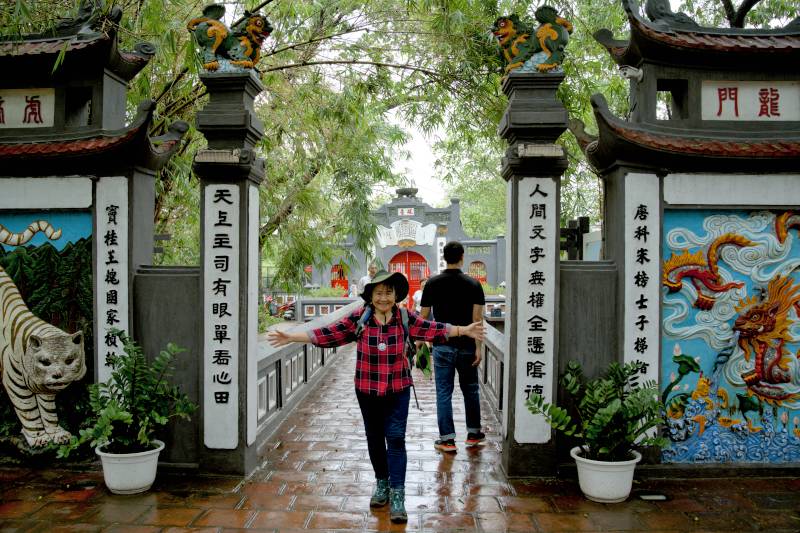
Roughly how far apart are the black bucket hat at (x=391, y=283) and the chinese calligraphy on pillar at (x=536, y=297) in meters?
1.05

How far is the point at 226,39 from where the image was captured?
14.4 ft

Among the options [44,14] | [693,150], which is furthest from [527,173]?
[44,14]

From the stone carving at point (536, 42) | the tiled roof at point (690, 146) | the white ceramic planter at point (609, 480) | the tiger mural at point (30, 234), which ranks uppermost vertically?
the stone carving at point (536, 42)

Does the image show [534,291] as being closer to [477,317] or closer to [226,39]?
[477,317]

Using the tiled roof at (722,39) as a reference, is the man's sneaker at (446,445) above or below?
below

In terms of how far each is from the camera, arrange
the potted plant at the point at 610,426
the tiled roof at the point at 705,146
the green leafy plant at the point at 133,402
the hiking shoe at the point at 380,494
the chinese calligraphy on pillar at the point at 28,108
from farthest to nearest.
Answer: the chinese calligraphy on pillar at the point at 28,108, the tiled roof at the point at 705,146, the green leafy plant at the point at 133,402, the potted plant at the point at 610,426, the hiking shoe at the point at 380,494

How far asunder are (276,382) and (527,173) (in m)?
3.13

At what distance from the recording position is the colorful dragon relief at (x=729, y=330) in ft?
14.3

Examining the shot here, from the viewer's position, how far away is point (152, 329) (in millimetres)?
4508

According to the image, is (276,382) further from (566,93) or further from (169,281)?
(566,93)

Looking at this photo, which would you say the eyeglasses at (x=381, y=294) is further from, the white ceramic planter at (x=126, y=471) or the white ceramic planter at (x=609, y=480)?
the white ceramic planter at (x=126, y=471)

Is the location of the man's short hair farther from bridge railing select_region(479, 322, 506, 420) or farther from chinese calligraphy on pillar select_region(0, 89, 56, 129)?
chinese calligraphy on pillar select_region(0, 89, 56, 129)

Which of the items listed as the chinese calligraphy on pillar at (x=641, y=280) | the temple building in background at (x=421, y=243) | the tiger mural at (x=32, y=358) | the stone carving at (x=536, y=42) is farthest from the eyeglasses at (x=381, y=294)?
the temple building in background at (x=421, y=243)

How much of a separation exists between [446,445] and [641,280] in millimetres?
1988
